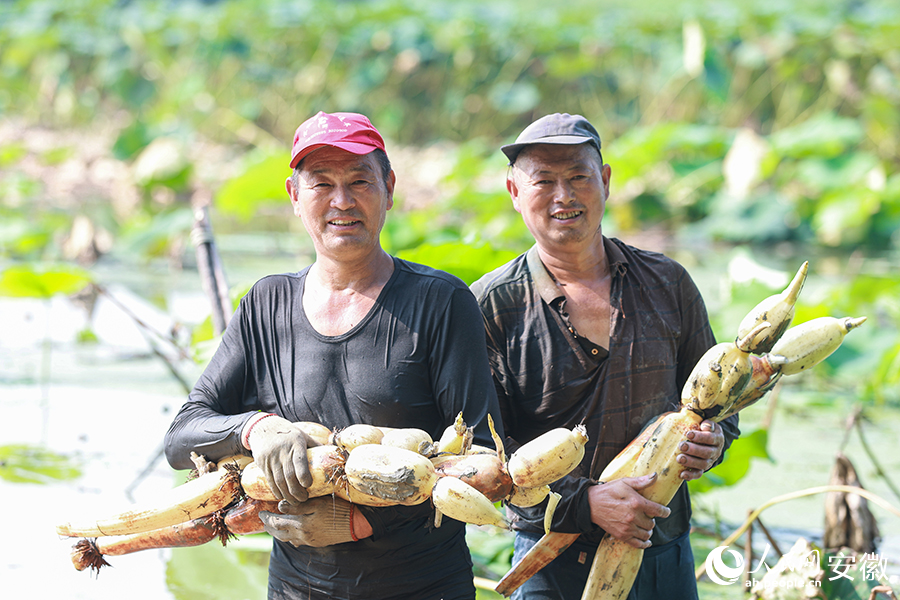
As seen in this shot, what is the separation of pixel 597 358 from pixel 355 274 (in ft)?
1.96

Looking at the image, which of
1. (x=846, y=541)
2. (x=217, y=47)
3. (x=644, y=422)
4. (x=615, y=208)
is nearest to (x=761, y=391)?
(x=644, y=422)

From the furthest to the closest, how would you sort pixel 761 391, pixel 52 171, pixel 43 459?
pixel 52 171 → pixel 43 459 → pixel 761 391

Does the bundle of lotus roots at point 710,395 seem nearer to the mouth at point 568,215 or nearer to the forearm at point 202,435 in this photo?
the mouth at point 568,215

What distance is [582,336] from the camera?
2.11m

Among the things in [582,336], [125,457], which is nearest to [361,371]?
[582,336]

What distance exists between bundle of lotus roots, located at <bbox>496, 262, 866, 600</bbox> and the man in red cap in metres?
0.28

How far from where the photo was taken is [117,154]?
28.8 feet

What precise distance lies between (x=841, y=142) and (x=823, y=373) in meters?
3.44

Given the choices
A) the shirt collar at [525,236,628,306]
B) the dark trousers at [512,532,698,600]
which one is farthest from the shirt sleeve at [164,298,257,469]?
the dark trousers at [512,532,698,600]

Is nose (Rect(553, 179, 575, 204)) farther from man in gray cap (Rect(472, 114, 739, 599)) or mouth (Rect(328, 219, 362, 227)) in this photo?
mouth (Rect(328, 219, 362, 227))

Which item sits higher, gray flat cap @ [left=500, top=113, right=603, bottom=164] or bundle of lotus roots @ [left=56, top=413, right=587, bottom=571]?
gray flat cap @ [left=500, top=113, right=603, bottom=164]

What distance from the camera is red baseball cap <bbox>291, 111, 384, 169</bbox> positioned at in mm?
1773

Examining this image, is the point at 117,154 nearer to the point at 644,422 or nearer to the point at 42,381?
the point at 42,381

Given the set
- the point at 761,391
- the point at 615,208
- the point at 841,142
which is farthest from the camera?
the point at 615,208
